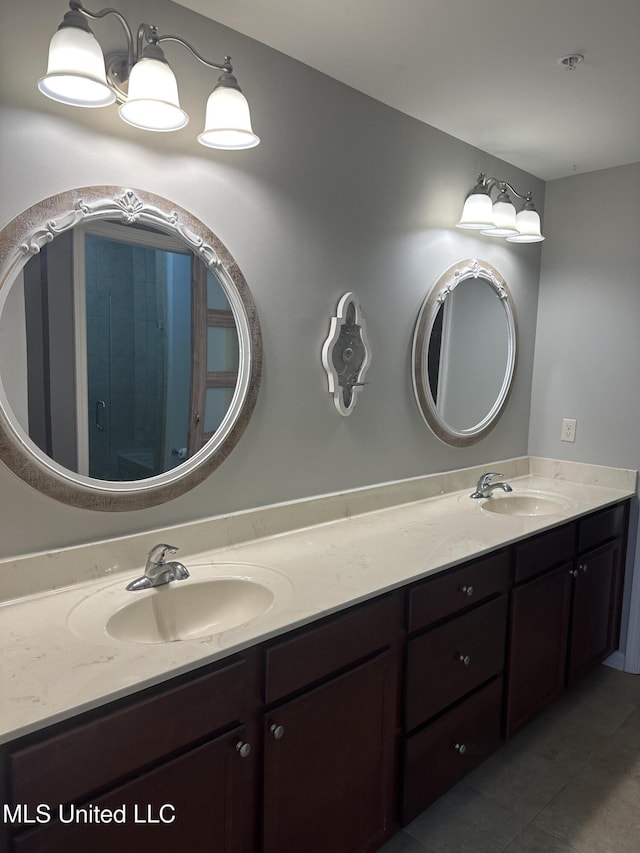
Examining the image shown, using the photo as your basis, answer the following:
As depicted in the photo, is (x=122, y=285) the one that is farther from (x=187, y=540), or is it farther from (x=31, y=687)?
(x=31, y=687)

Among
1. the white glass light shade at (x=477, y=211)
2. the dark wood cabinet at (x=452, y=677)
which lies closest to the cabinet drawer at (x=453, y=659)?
the dark wood cabinet at (x=452, y=677)

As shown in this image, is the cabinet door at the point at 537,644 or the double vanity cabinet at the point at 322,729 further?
the cabinet door at the point at 537,644

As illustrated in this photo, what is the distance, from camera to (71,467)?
1460 millimetres

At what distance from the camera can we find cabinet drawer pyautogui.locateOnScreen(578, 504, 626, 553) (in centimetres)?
238

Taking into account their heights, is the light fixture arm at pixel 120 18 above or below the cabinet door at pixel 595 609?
above

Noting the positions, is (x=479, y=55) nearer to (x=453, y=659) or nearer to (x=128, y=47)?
(x=128, y=47)

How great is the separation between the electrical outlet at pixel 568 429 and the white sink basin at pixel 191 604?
1.88 m

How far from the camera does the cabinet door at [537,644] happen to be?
208 cm

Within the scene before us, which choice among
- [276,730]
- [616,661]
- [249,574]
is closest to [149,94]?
[249,574]

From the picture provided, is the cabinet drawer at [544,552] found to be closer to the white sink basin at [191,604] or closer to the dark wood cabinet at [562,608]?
the dark wood cabinet at [562,608]

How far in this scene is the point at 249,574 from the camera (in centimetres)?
160

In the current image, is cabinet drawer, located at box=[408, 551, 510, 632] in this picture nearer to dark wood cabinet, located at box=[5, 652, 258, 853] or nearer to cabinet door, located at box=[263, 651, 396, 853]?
cabinet door, located at box=[263, 651, 396, 853]

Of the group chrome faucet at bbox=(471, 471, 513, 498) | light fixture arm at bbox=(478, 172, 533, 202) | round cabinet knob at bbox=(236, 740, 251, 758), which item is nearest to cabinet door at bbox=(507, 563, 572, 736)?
chrome faucet at bbox=(471, 471, 513, 498)

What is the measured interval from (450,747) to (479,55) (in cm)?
204
